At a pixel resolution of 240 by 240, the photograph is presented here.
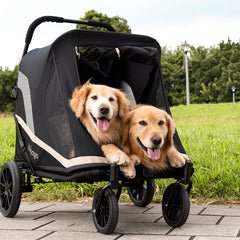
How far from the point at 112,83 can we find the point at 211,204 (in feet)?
5.12

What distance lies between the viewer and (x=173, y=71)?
134 ft

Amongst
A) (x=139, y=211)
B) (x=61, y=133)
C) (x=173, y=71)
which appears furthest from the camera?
(x=173, y=71)

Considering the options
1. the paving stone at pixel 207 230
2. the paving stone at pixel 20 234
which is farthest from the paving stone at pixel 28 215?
the paving stone at pixel 207 230

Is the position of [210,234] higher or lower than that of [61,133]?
lower

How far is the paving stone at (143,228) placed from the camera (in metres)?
3.02

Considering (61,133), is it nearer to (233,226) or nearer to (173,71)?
(233,226)

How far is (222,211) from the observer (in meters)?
3.70

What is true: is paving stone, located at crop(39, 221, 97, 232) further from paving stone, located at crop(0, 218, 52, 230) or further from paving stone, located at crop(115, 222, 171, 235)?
paving stone, located at crop(115, 222, 171, 235)

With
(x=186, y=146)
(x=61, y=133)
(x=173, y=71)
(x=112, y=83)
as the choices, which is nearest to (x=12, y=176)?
(x=61, y=133)

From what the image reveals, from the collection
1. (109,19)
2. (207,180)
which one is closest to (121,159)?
(207,180)

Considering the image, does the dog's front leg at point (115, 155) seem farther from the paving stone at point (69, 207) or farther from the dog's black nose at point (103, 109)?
the paving stone at point (69, 207)

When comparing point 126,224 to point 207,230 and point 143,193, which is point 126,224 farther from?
point 143,193

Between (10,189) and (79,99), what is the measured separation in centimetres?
129

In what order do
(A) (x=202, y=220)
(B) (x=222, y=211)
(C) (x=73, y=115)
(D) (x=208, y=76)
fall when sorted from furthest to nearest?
(D) (x=208, y=76) < (B) (x=222, y=211) < (A) (x=202, y=220) < (C) (x=73, y=115)
